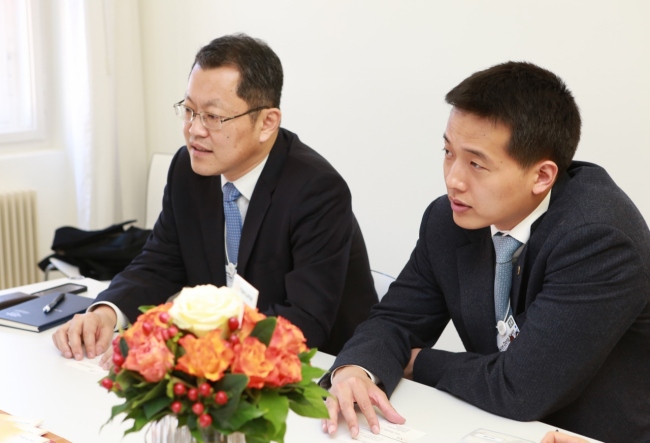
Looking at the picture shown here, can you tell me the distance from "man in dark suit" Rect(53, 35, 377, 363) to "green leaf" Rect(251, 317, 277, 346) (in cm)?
107

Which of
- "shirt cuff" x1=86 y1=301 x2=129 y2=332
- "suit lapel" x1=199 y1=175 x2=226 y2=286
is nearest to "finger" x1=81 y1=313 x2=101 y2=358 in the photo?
"shirt cuff" x1=86 y1=301 x2=129 y2=332

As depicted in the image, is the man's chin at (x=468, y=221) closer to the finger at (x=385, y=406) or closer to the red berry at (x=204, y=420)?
the finger at (x=385, y=406)

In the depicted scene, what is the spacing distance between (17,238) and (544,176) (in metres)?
3.22

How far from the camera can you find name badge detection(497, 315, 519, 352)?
2.03 metres

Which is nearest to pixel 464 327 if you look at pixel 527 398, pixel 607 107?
pixel 527 398

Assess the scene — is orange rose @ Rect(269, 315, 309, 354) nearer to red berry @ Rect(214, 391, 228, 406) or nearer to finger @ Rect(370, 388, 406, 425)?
red berry @ Rect(214, 391, 228, 406)

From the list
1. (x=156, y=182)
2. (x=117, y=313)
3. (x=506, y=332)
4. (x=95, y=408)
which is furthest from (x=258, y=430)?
(x=156, y=182)

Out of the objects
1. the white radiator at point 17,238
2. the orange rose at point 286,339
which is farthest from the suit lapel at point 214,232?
the white radiator at point 17,238

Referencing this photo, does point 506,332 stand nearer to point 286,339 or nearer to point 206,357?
point 286,339

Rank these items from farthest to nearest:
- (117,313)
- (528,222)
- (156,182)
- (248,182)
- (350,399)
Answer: (156,182), (248,182), (117,313), (528,222), (350,399)

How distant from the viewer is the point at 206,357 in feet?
3.78

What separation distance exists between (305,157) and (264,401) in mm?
1474

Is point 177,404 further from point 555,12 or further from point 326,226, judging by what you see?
point 555,12

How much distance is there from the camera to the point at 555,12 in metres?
3.23
